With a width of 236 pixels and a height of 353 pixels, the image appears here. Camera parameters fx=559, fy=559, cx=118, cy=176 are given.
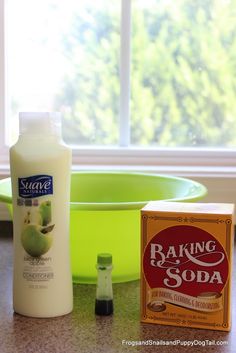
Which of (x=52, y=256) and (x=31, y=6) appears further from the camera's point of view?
(x=31, y=6)

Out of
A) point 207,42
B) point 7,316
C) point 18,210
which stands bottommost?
point 7,316

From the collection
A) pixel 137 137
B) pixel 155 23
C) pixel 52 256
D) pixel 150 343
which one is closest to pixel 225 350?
pixel 150 343

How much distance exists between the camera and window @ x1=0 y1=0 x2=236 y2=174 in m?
1.57

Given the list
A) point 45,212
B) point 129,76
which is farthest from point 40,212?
point 129,76

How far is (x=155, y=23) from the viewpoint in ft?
5.16

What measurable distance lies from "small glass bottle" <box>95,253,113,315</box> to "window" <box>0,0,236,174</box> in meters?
0.77

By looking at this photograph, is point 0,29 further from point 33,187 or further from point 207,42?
point 33,187

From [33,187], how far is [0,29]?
91 cm

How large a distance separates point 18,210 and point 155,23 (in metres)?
0.97

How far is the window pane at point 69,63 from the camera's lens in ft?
5.17

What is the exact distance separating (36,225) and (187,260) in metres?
0.21

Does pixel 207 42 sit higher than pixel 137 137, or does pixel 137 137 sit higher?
pixel 207 42

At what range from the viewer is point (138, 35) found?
5.16ft

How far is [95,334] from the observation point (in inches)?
29.5
